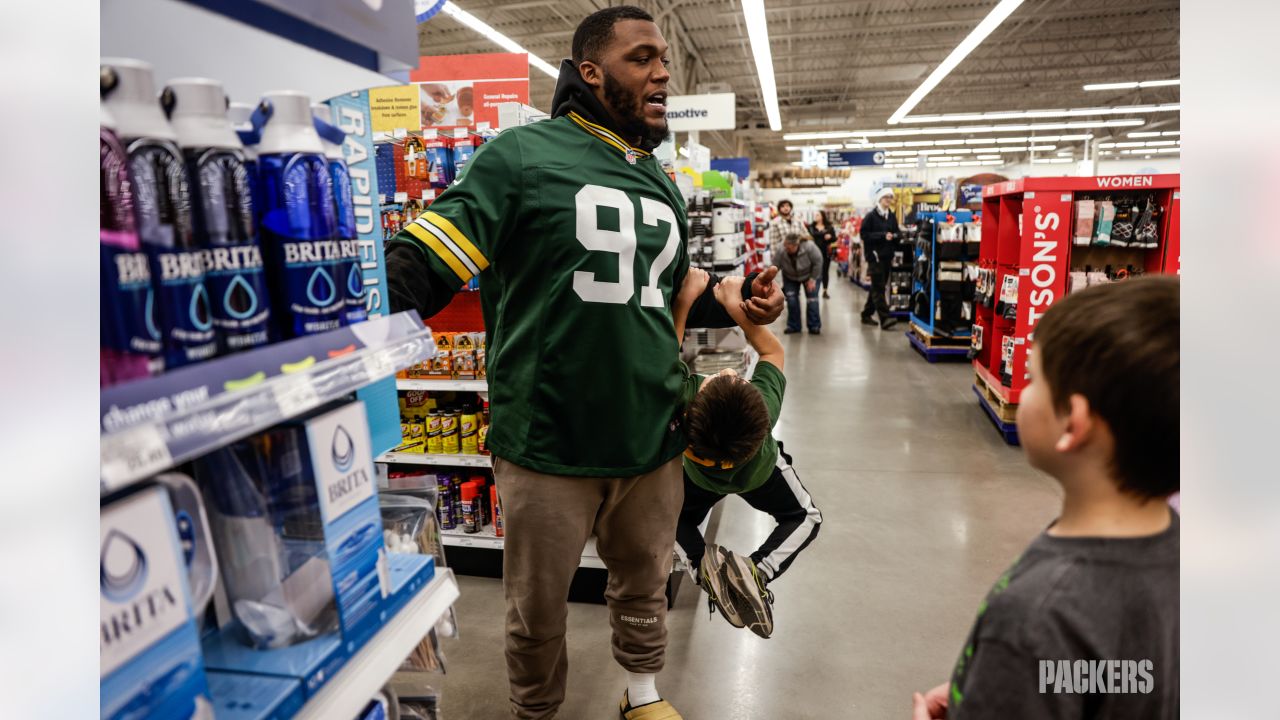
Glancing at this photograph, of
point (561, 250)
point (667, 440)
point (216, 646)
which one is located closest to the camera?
point (216, 646)

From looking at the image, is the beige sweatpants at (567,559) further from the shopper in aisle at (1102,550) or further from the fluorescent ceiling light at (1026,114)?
the fluorescent ceiling light at (1026,114)

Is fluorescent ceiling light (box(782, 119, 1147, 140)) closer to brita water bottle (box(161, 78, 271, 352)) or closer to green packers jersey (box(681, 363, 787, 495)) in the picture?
green packers jersey (box(681, 363, 787, 495))

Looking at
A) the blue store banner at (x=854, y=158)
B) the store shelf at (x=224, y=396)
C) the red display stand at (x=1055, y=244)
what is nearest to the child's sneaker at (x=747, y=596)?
the store shelf at (x=224, y=396)

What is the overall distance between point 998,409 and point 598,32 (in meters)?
5.03

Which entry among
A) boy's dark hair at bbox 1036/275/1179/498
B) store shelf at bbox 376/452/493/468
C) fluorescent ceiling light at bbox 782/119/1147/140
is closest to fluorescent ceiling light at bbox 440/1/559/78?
store shelf at bbox 376/452/493/468

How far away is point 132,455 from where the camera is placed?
551 mm

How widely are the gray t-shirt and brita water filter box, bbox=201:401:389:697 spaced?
0.77 metres

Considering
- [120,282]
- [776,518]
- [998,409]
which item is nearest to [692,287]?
[776,518]

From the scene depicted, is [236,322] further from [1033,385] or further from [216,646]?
[1033,385]

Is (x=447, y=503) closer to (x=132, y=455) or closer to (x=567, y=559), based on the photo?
(x=567, y=559)
